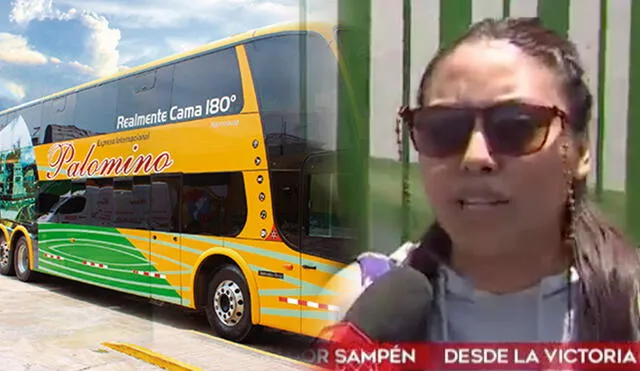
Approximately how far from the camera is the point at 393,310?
1.67 m

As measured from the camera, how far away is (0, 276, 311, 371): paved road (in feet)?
17.1

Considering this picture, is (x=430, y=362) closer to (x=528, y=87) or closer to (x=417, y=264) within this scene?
(x=417, y=264)

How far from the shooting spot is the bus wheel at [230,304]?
18.2 feet

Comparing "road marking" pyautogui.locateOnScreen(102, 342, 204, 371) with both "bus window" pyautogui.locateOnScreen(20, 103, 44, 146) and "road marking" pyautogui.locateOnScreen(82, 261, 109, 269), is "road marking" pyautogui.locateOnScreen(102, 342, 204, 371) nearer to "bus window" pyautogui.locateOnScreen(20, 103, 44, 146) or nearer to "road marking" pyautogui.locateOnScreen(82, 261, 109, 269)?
"road marking" pyautogui.locateOnScreen(82, 261, 109, 269)

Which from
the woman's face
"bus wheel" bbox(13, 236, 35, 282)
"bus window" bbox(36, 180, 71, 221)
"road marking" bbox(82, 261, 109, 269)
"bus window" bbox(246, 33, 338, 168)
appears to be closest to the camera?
the woman's face

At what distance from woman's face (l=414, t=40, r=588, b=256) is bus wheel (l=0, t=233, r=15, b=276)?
1085cm

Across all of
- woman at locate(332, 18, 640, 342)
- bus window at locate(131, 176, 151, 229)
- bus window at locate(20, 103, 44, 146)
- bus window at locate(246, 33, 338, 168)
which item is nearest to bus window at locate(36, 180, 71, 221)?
bus window at locate(20, 103, 44, 146)

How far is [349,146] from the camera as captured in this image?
5.89 feet

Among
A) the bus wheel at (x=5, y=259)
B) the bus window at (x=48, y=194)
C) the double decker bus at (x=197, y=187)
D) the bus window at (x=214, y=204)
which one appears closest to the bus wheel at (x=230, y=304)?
the double decker bus at (x=197, y=187)

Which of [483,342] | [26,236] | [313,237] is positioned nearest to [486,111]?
[483,342]

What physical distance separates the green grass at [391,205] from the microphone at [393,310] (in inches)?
4.2

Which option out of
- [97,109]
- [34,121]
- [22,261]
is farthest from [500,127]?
[22,261]

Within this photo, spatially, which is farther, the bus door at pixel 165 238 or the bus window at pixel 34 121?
the bus window at pixel 34 121

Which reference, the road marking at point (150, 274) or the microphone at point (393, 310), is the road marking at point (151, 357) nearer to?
the road marking at point (150, 274)
